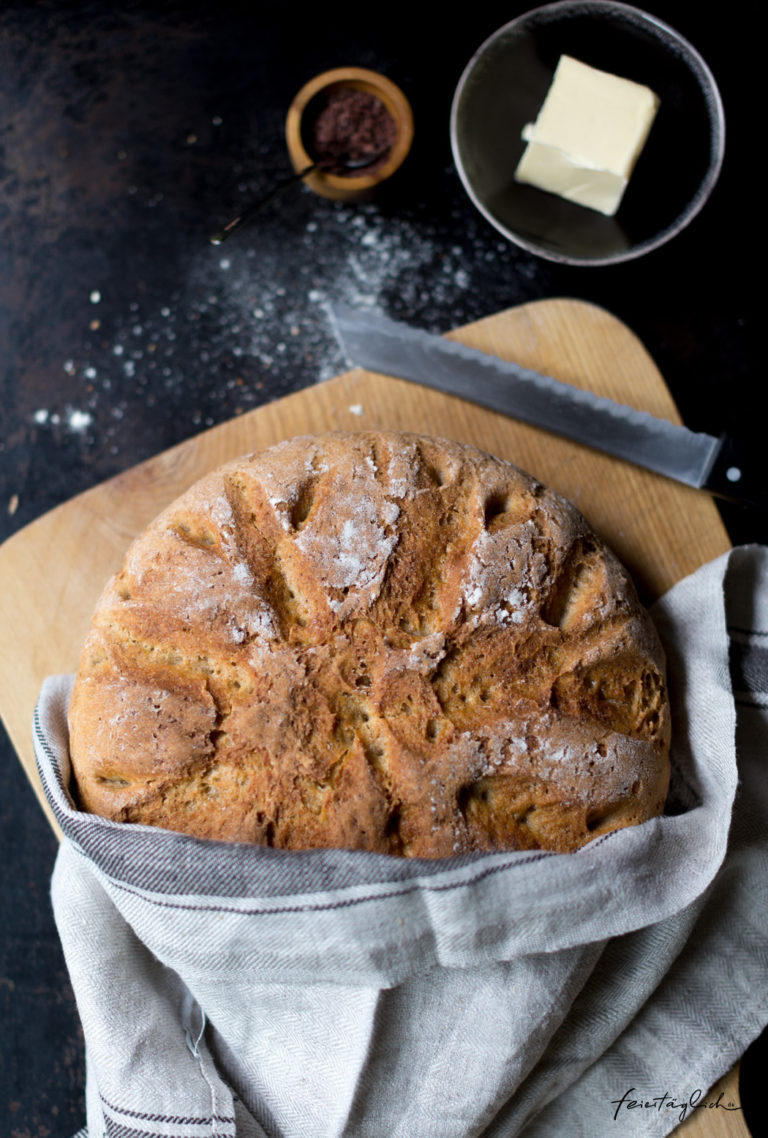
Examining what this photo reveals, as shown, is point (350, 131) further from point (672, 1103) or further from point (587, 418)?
point (672, 1103)

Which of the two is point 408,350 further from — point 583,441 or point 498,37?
point 498,37

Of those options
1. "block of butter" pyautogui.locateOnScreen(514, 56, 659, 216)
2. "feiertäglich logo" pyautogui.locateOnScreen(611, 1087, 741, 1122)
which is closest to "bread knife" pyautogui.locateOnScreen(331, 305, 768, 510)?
"block of butter" pyautogui.locateOnScreen(514, 56, 659, 216)

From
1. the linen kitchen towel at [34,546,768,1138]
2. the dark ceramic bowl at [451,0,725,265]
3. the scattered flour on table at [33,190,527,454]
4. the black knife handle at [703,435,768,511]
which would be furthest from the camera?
the scattered flour on table at [33,190,527,454]

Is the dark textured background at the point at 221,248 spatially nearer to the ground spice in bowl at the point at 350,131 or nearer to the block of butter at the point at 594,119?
the ground spice in bowl at the point at 350,131

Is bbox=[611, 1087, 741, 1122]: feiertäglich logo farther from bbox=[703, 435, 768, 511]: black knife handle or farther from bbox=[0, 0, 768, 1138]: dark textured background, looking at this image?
bbox=[0, 0, 768, 1138]: dark textured background

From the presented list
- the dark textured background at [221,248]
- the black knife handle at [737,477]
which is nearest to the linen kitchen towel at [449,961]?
the black knife handle at [737,477]

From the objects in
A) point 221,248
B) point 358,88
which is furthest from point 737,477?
point 221,248
